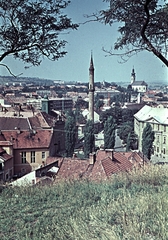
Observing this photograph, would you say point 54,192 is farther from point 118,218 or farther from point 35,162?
point 35,162

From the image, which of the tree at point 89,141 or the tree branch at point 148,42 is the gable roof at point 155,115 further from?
the tree branch at point 148,42

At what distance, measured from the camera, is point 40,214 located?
6.43 m

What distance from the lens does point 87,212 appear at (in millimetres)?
5875

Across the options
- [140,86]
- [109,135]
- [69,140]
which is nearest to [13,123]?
[69,140]

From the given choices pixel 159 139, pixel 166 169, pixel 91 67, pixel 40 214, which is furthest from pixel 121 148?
pixel 40 214

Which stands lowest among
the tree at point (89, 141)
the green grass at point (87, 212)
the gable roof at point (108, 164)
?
the tree at point (89, 141)

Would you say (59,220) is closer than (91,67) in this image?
Yes

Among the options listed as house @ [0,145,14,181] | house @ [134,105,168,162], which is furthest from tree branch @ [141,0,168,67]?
house @ [134,105,168,162]

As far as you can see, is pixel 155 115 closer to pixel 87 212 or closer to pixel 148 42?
pixel 148 42

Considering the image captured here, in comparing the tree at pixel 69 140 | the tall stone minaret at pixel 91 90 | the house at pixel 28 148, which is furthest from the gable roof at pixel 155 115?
the house at pixel 28 148

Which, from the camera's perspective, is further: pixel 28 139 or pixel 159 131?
pixel 159 131

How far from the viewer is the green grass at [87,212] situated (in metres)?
4.86

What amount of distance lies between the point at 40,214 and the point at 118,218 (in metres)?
1.77

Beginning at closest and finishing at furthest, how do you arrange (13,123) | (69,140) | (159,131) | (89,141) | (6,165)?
(6,165) < (13,123) < (69,140) < (89,141) < (159,131)
